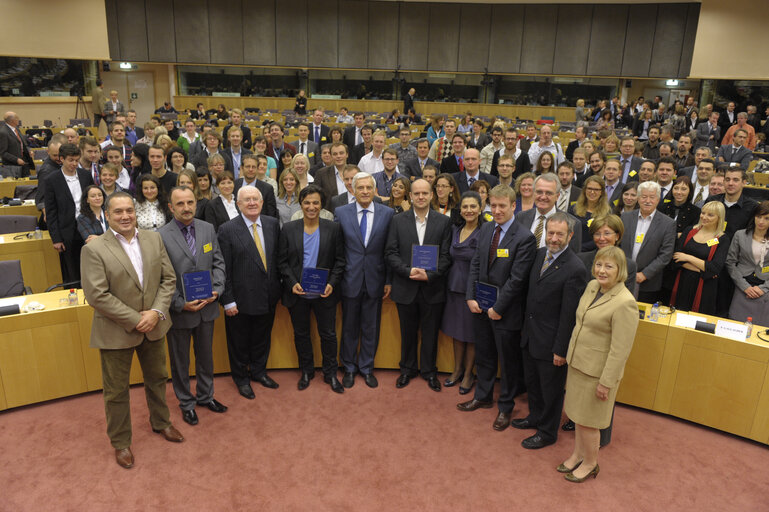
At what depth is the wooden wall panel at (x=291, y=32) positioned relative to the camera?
18203mm

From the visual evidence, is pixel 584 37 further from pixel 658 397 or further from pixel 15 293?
pixel 15 293

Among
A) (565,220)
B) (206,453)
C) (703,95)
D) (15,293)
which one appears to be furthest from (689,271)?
(703,95)

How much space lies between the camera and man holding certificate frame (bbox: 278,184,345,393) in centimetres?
421

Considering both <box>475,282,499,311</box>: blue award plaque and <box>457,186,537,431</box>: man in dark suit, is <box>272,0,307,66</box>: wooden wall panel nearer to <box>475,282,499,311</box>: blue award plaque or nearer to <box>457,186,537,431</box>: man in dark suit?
<box>457,186,537,431</box>: man in dark suit

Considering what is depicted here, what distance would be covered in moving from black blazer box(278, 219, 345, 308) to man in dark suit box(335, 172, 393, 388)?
13 centimetres

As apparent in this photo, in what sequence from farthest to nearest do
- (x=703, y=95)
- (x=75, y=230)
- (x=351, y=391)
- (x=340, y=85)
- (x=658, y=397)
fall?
(x=340, y=85)
(x=703, y=95)
(x=75, y=230)
(x=351, y=391)
(x=658, y=397)

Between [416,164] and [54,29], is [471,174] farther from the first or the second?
[54,29]

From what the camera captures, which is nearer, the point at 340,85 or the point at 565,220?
the point at 565,220

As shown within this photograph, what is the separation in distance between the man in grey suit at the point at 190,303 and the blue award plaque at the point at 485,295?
1.91m

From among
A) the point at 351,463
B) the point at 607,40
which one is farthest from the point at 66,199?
the point at 607,40

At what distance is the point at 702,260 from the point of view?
14.7 feet

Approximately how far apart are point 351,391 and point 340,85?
16951 mm

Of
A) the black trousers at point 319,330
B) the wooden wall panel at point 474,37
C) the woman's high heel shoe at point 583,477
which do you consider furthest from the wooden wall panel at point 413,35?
the woman's high heel shoe at point 583,477

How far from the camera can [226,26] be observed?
58.5ft
